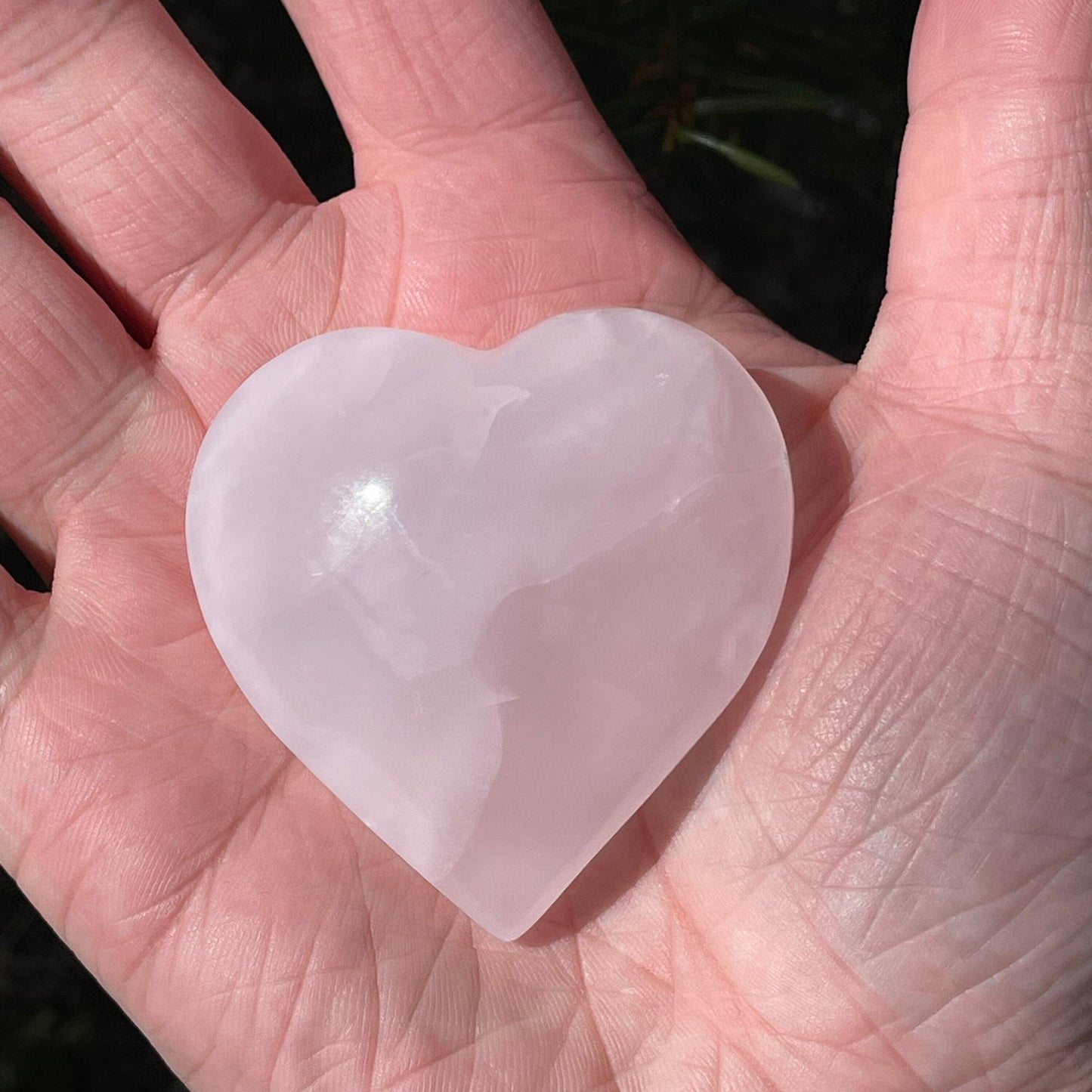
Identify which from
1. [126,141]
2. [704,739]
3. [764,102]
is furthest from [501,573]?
[764,102]

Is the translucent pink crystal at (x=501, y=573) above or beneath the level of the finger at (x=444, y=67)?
beneath

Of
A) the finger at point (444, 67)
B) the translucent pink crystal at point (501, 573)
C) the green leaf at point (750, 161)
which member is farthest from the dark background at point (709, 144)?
the translucent pink crystal at point (501, 573)

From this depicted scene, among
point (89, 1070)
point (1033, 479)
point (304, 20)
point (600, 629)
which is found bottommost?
point (89, 1070)

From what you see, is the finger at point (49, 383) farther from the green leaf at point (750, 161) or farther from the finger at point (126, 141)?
the green leaf at point (750, 161)

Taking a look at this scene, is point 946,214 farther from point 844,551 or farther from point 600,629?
point 600,629

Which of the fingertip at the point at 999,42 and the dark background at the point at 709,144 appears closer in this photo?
the fingertip at the point at 999,42

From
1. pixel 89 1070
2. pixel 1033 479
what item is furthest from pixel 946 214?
pixel 89 1070

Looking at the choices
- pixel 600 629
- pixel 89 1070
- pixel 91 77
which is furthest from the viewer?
pixel 89 1070
